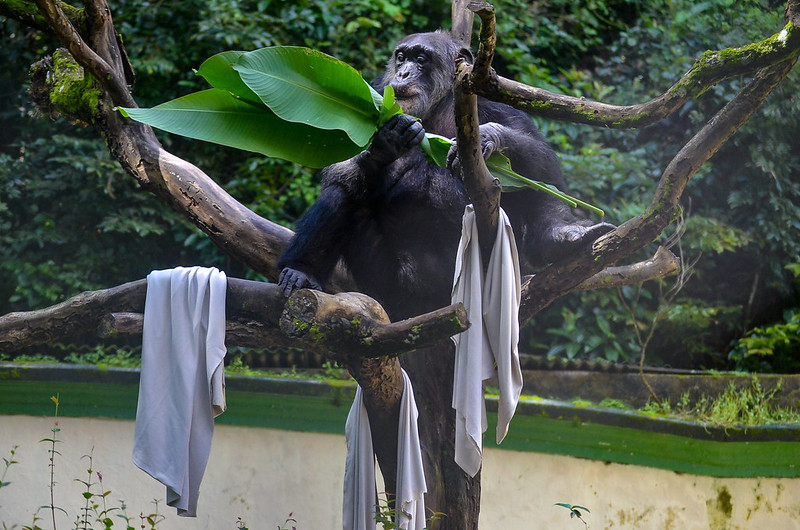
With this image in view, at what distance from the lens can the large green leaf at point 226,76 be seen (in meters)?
2.98

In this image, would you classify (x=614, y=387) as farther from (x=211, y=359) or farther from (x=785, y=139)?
(x=211, y=359)

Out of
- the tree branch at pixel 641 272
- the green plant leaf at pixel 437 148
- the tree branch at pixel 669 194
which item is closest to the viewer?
the tree branch at pixel 669 194

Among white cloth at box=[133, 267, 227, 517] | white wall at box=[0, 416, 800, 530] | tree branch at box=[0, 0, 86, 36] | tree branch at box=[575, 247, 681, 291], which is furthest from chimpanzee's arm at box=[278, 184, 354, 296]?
white wall at box=[0, 416, 800, 530]

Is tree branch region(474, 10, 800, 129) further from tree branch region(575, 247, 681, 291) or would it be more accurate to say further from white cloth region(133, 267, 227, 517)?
white cloth region(133, 267, 227, 517)

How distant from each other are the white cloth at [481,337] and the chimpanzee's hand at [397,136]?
321 millimetres

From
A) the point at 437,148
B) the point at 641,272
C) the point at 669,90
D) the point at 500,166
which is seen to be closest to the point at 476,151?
the point at 437,148

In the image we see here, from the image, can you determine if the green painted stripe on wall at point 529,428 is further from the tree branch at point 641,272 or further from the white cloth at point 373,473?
the white cloth at point 373,473

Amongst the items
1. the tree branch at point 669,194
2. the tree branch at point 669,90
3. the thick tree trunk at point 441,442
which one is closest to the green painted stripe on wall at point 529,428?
the thick tree trunk at point 441,442

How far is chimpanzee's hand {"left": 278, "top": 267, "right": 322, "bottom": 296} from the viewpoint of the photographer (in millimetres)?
3275

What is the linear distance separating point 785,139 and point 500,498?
3.30m

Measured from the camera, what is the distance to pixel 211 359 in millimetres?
3197

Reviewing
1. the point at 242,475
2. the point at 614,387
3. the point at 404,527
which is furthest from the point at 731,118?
the point at 242,475

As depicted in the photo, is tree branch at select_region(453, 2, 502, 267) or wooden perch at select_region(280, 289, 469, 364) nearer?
tree branch at select_region(453, 2, 502, 267)

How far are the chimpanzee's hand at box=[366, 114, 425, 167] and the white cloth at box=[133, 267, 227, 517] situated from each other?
0.84m
